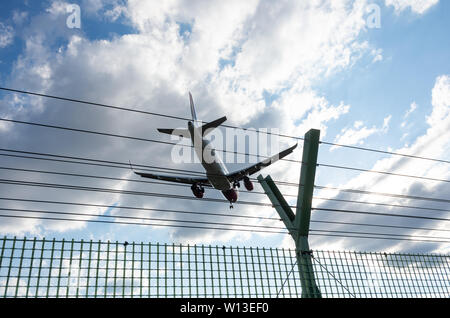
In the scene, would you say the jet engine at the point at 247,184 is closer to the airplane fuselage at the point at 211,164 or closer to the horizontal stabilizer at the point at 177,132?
the airplane fuselage at the point at 211,164

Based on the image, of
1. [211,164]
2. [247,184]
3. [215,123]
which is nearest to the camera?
[215,123]

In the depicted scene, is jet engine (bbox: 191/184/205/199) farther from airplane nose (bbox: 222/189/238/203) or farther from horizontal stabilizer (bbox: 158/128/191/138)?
horizontal stabilizer (bbox: 158/128/191/138)

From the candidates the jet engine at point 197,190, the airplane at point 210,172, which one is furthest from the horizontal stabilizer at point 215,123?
the jet engine at point 197,190

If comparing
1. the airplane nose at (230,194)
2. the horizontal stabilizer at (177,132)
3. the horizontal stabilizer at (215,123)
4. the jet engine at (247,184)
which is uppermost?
the horizontal stabilizer at (177,132)

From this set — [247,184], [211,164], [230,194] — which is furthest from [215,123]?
[230,194]

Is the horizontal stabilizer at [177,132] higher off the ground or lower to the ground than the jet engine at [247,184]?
higher

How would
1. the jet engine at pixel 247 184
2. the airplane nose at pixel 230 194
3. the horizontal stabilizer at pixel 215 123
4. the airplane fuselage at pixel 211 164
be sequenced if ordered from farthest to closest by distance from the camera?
the airplane nose at pixel 230 194
the jet engine at pixel 247 184
the airplane fuselage at pixel 211 164
the horizontal stabilizer at pixel 215 123

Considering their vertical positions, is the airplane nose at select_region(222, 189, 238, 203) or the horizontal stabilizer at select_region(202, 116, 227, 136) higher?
the horizontal stabilizer at select_region(202, 116, 227, 136)

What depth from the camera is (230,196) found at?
3359 centimetres

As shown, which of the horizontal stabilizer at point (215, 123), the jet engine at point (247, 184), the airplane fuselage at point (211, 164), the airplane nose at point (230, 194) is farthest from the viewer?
the airplane nose at point (230, 194)

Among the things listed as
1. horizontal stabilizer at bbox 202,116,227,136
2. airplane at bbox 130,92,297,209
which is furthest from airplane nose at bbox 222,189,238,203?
horizontal stabilizer at bbox 202,116,227,136

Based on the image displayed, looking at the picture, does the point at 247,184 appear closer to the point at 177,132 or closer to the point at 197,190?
the point at 197,190

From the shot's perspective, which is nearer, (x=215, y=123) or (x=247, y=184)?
(x=215, y=123)
